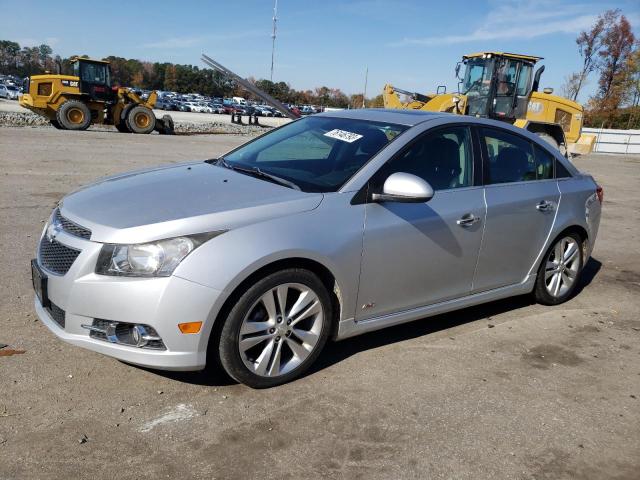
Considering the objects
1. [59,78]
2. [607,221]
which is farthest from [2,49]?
[607,221]

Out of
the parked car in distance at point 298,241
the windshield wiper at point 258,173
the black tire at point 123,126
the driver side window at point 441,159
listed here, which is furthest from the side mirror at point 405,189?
the black tire at point 123,126

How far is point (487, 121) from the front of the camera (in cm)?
458

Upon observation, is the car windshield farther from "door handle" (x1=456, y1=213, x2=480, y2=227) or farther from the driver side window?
"door handle" (x1=456, y1=213, x2=480, y2=227)

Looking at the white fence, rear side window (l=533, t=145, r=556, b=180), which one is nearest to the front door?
rear side window (l=533, t=145, r=556, b=180)

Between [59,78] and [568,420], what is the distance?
78.9ft

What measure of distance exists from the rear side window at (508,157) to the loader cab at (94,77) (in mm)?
22310

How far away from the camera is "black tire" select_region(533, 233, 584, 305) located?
4.96 metres

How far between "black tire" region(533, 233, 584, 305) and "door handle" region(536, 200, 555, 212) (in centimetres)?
37

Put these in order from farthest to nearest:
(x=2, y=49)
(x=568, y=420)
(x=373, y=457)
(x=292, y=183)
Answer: (x=2, y=49)
(x=292, y=183)
(x=568, y=420)
(x=373, y=457)

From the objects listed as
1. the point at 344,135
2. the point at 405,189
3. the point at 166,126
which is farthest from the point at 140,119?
the point at 405,189

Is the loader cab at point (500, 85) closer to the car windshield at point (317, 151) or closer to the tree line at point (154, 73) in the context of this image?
the car windshield at point (317, 151)

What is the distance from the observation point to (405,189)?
138 inches

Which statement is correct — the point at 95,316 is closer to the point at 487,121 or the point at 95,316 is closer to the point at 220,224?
the point at 220,224

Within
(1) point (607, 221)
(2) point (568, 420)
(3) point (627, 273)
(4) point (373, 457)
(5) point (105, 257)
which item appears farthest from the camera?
(1) point (607, 221)
